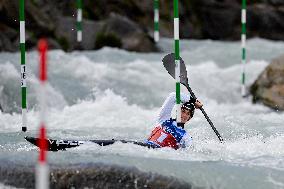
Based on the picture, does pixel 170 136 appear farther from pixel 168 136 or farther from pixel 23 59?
pixel 23 59

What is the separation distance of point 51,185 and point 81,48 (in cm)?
964

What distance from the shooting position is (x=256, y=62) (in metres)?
14.1

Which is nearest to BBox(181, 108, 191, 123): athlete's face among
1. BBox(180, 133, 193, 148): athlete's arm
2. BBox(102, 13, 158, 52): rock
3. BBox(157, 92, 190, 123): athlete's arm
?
BBox(157, 92, 190, 123): athlete's arm

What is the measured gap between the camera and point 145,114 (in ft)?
33.0

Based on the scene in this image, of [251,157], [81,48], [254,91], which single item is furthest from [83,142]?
[81,48]

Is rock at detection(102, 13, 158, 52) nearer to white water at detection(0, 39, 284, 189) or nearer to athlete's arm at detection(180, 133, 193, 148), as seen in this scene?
white water at detection(0, 39, 284, 189)

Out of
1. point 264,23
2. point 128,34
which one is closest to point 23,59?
point 128,34

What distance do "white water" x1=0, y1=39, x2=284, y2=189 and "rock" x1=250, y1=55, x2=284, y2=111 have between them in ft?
0.60

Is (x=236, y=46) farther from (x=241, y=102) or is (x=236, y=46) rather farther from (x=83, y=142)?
(x=83, y=142)

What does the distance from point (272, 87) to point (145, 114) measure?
2.22m

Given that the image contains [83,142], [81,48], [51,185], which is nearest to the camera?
[51,185]

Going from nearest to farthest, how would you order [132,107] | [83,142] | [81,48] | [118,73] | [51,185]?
[51,185] < [83,142] < [132,107] < [118,73] < [81,48]

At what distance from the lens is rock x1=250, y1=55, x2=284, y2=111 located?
10741 millimetres

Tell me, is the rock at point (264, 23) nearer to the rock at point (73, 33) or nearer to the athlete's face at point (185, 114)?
the rock at point (73, 33)
